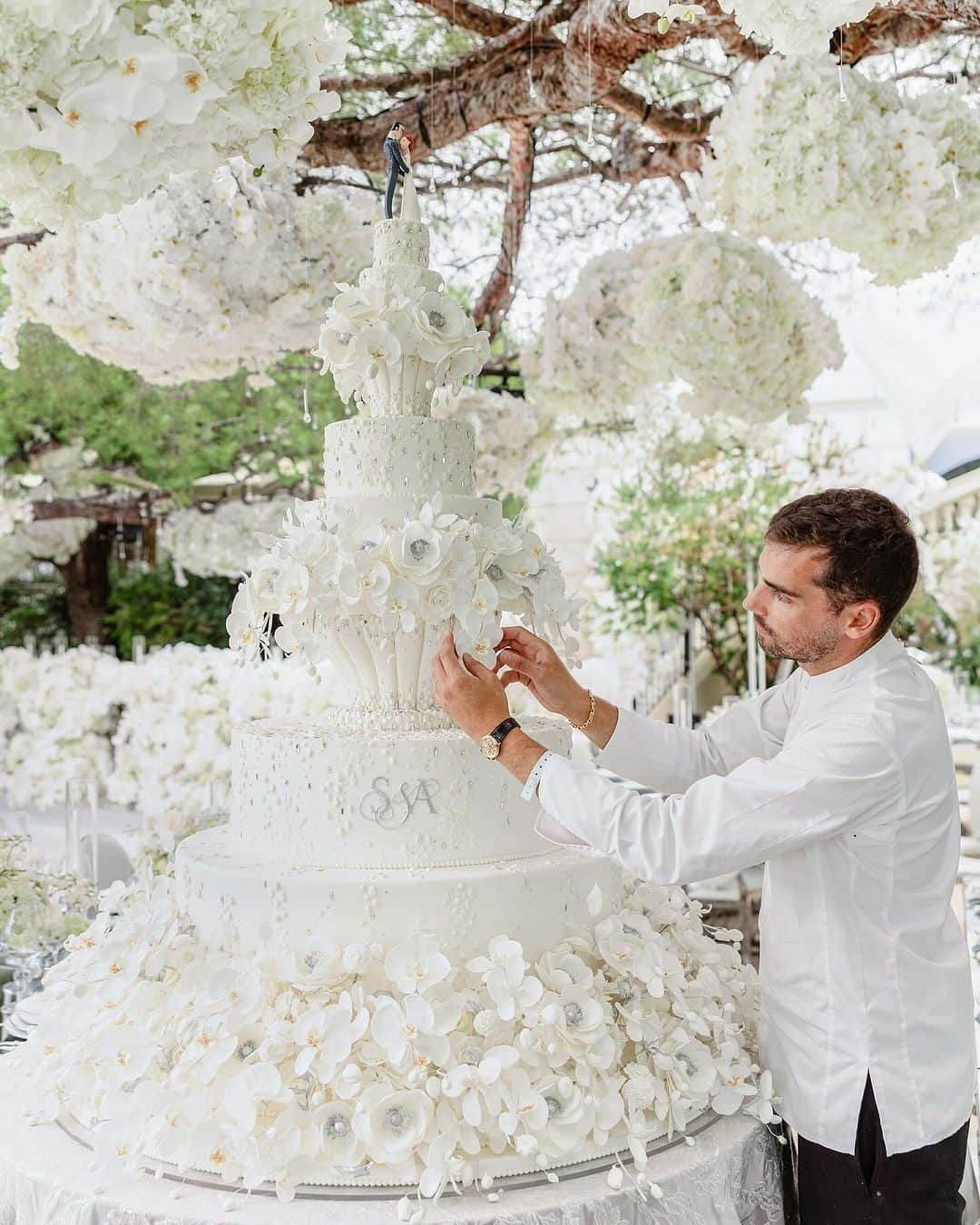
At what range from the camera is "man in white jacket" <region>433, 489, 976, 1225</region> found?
217 centimetres

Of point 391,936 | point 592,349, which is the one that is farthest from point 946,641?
point 391,936

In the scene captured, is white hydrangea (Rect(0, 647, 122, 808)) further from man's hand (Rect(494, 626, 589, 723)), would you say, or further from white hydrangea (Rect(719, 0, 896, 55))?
white hydrangea (Rect(719, 0, 896, 55))

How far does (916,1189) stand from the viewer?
2.17 metres

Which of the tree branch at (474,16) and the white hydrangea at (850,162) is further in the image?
the tree branch at (474,16)

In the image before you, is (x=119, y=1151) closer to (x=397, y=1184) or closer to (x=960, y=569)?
(x=397, y=1184)

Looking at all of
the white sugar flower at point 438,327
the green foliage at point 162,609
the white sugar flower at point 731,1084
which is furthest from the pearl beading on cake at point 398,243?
the green foliage at point 162,609

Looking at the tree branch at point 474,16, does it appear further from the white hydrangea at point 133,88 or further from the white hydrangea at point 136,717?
the white hydrangea at point 136,717

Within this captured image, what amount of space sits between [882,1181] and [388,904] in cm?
105

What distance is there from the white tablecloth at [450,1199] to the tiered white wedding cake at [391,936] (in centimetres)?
5

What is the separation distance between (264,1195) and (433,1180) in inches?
12.4

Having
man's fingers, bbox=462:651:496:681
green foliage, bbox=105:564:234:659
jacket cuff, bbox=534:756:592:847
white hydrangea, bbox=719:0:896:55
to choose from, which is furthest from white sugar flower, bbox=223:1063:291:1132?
green foliage, bbox=105:564:234:659

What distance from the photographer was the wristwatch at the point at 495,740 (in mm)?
2307

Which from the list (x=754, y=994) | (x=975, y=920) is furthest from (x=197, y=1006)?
(x=975, y=920)

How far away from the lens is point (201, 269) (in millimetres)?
3561
